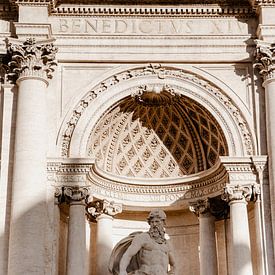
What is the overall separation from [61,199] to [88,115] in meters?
2.21

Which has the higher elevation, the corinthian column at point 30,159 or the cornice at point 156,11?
the cornice at point 156,11

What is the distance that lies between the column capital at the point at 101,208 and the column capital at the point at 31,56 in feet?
11.1

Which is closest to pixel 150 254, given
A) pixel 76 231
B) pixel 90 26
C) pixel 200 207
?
pixel 76 231

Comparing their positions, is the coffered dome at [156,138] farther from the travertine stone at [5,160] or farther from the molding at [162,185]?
the travertine stone at [5,160]

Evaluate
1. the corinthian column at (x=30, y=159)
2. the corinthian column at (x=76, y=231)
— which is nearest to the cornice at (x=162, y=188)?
the corinthian column at (x=76, y=231)

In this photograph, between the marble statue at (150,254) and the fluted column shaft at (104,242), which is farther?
the fluted column shaft at (104,242)

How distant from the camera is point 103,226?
2109cm

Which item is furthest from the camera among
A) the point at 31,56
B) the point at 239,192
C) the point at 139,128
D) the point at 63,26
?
the point at 139,128

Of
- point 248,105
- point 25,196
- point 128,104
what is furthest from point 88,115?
point 248,105

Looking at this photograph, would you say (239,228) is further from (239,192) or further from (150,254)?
(150,254)

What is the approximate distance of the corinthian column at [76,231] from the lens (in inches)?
761

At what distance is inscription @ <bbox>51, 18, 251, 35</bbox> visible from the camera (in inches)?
833

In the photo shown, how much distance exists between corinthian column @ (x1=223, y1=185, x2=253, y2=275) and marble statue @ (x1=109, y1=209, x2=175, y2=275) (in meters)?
1.78

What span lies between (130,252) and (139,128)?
4981 mm
